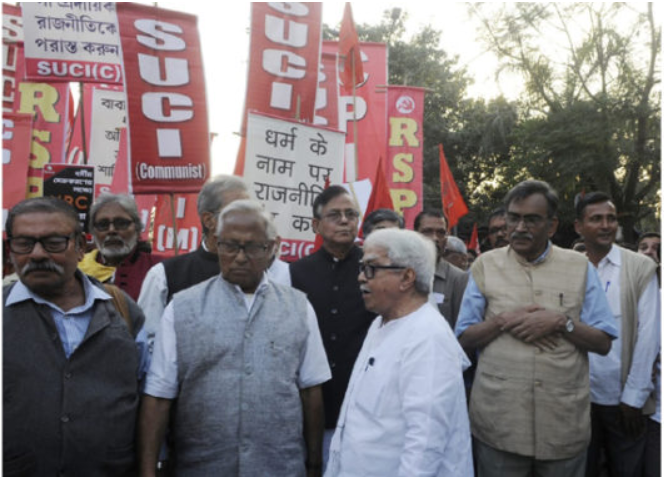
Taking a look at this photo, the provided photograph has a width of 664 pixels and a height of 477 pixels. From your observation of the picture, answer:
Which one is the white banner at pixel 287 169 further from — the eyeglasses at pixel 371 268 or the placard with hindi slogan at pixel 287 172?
the eyeglasses at pixel 371 268

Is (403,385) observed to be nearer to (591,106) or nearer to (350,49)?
(350,49)

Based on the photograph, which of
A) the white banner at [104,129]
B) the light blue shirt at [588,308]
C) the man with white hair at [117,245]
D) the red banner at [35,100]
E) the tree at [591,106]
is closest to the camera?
the light blue shirt at [588,308]

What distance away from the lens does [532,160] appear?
20.1 m

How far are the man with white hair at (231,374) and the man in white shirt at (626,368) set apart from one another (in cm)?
182

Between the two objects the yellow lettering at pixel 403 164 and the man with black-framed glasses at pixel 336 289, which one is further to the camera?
the yellow lettering at pixel 403 164

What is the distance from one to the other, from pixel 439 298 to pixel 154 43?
3094 millimetres

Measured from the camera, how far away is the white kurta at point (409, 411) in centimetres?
223

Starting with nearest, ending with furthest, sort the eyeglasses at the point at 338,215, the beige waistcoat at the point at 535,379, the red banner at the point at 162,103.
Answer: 1. the beige waistcoat at the point at 535,379
2. the eyeglasses at the point at 338,215
3. the red banner at the point at 162,103

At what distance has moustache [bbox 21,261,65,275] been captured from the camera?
2330 mm

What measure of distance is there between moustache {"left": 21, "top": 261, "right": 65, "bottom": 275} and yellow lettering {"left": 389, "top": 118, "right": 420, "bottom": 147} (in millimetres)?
7819

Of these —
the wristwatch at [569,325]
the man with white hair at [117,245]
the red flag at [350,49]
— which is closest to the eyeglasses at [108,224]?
the man with white hair at [117,245]

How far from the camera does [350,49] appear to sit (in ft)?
24.5

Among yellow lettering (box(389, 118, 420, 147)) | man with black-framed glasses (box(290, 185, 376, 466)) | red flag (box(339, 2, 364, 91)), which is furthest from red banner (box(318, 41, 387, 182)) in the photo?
man with black-framed glasses (box(290, 185, 376, 466))

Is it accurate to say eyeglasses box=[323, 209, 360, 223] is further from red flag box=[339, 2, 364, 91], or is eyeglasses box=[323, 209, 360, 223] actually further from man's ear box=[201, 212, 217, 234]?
red flag box=[339, 2, 364, 91]
